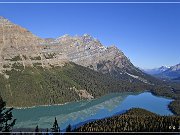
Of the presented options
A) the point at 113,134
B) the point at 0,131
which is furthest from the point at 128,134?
the point at 0,131

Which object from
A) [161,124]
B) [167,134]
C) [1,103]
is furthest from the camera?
[161,124]

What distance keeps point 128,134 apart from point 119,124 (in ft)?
56.3

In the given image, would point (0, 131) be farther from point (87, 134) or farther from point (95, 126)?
point (95, 126)

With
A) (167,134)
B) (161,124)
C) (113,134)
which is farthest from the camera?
(161,124)

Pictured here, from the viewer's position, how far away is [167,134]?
465ft

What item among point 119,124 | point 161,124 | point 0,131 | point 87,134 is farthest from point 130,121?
point 0,131

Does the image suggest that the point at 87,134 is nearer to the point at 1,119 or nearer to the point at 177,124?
the point at 177,124

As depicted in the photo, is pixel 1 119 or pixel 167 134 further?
pixel 167 134

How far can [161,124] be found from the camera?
181 metres

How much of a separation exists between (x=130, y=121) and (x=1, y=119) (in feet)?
562

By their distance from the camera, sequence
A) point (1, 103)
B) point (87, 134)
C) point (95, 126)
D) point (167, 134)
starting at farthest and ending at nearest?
point (95, 126), point (87, 134), point (167, 134), point (1, 103)

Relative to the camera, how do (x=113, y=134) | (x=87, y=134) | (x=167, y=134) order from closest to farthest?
1. (x=167, y=134)
2. (x=87, y=134)
3. (x=113, y=134)

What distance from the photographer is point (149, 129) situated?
174875mm

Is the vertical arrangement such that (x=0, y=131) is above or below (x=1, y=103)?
below
